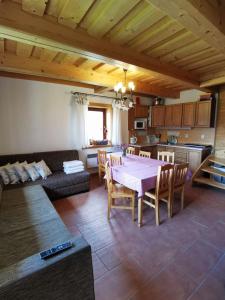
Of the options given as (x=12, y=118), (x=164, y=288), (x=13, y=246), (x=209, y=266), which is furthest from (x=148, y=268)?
(x=12, y=118)

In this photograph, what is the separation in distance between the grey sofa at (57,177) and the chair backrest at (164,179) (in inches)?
66.0

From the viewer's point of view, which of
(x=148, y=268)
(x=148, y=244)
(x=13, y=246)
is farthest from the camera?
(x=148, y=244)

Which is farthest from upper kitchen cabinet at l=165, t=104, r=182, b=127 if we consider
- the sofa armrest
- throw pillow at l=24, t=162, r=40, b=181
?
the sofa armrest

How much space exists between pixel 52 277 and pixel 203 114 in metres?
4.76

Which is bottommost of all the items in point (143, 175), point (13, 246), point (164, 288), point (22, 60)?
point (164, 288)

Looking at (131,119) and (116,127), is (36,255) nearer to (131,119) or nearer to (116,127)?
(116,127)

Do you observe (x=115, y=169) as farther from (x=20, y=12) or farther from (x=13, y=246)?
(x=20, y=12)

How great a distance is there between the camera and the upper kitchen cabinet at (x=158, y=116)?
5.39 m

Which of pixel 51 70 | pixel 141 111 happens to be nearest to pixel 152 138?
pixel 141 111

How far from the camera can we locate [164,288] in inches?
57.2

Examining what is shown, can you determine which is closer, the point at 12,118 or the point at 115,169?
the point at 115,169

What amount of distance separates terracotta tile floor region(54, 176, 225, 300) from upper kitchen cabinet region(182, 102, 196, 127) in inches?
95.3

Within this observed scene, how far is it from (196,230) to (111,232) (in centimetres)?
119

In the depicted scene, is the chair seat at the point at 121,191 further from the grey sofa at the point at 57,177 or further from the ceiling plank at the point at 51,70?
the ceiling plank at the point at 51,70
